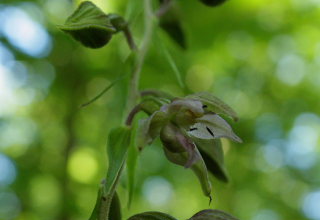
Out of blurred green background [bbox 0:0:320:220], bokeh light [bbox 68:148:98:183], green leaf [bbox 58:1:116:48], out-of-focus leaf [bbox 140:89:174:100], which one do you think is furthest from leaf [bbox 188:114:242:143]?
bokeh light [bbox 68:148:98:183]


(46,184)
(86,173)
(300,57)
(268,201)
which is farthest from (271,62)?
(46,184)

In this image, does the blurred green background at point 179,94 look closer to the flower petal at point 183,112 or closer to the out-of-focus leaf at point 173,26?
the out-of-focus leaf at point 173,26

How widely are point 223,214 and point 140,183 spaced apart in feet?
15.2

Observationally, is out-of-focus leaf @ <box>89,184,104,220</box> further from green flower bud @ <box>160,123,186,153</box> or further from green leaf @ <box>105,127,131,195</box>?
green flower bud @ <box>160,123,186,153</box>

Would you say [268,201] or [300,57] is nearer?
[300,57]

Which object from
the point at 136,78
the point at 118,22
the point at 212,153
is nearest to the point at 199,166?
the point at 212,153

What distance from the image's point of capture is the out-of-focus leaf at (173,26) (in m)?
1.97

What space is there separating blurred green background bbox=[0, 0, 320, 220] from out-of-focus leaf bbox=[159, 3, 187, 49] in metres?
2.44

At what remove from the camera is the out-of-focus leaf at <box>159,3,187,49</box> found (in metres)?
1.97

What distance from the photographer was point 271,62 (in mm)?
6484

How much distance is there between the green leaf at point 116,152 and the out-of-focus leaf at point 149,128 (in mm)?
94

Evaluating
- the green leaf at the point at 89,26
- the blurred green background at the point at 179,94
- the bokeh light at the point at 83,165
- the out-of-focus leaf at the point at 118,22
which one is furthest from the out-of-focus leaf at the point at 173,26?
the bokeh light at the point at 83,165

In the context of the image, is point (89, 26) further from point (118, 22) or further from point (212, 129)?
point (212, 129)

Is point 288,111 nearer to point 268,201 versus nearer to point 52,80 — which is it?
point 268,201
